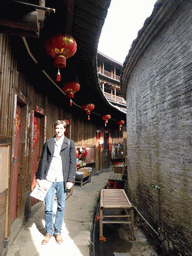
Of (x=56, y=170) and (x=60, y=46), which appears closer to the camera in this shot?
(x=56, y=170)

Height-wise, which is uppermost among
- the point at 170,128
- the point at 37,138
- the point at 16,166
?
the point at 170,128

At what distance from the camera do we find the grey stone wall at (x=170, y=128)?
10.8 feet

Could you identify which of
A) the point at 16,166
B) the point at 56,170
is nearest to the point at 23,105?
the point at 16,166

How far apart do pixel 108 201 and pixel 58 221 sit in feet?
6.90

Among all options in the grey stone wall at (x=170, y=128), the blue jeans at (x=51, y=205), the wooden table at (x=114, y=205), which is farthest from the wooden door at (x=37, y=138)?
the grey stone wall at (x=170, y=128)

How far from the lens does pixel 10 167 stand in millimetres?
3027

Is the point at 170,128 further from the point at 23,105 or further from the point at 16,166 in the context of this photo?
the point at 16,166

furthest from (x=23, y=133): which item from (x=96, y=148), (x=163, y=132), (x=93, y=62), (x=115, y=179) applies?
(x=96, y=148)

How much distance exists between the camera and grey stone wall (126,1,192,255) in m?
3.29

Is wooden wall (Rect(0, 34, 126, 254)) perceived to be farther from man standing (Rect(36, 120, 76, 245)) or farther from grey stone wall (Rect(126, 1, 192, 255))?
grey stone wall (Rect(126, 1, 192, 255))

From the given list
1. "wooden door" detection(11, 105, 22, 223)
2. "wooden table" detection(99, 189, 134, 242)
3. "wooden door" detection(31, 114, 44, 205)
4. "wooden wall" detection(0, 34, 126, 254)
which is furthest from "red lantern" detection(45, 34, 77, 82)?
"wooden table" detection(99, 189, 134, 242)

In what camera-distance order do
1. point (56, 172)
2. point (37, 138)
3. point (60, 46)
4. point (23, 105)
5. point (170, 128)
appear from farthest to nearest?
point (37, 138) → point (23, 105) → point (170, 128) → point (60, 46) → point (56, 172)

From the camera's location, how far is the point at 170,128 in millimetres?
3807

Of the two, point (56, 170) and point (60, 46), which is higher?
point (60, 46)
